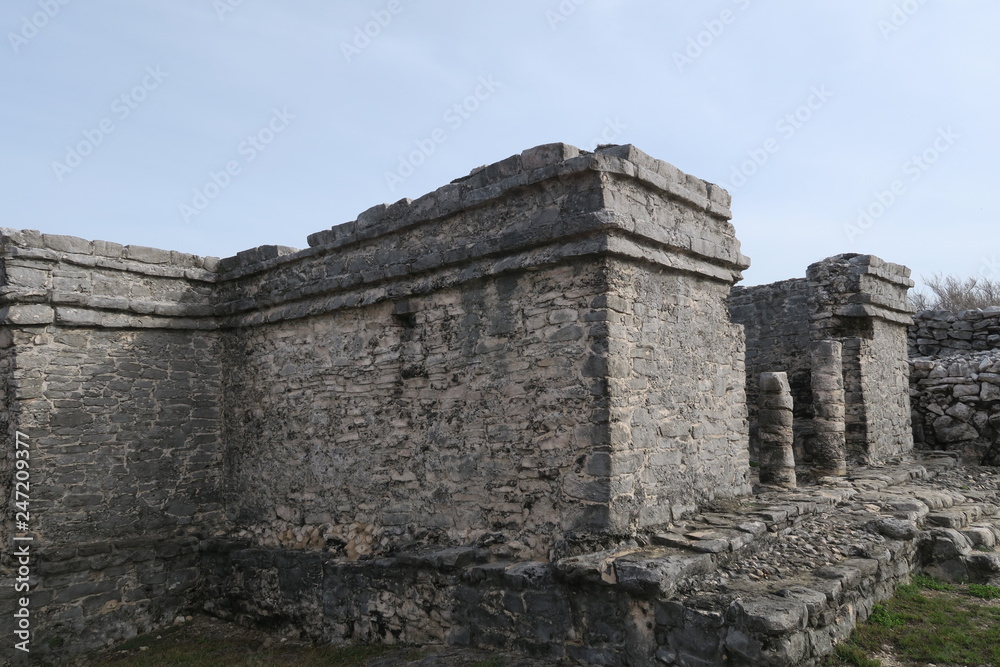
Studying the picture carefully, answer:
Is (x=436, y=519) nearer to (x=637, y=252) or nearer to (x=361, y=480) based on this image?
(x=361, y=480)

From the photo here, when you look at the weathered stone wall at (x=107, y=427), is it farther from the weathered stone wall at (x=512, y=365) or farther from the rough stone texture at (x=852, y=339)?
the rough stone texture at (x=852, y=339)

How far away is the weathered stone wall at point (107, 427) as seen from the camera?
738 cm

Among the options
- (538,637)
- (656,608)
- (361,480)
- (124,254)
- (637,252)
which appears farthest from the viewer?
(124,254)

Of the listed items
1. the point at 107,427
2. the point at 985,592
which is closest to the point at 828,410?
the point at 985,592

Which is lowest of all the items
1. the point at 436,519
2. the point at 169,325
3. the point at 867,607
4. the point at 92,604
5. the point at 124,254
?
the point at 92,604

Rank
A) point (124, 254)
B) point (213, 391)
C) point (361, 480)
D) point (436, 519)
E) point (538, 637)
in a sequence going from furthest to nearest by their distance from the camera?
point (213, 391) → point (124, 254) → point (361, 480) → point (436, 519) → point (538, 637)

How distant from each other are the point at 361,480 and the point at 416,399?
1113mm

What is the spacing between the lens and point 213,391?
8820 mm

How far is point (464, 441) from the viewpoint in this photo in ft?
20.9

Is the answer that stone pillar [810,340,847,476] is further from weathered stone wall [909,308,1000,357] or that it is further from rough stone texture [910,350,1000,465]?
weathered stone wall [909,308,1000,357]

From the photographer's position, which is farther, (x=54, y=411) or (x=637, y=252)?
(x=54, y=411)

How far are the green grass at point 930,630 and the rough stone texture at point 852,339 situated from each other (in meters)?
3.68

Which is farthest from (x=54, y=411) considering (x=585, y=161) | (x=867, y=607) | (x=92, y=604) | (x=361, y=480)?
(x=867, y=607)

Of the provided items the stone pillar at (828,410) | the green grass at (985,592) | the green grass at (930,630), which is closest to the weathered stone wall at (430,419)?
the green grass at (930,630)
